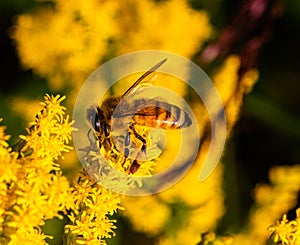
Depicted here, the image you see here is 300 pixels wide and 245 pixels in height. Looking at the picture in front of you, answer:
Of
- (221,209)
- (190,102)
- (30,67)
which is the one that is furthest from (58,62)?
(221,209)

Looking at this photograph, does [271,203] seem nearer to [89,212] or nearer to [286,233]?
[286,233]

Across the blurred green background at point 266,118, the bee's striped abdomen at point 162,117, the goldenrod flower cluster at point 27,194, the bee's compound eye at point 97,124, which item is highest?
the blurred green background at point 266,118

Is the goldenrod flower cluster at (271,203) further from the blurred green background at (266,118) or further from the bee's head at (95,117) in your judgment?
the bee's head at (95,117)

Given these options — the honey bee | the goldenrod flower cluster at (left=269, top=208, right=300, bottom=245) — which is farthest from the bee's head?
the goldenrod flower cluster at (left=269, top=208, right=300, bottom=245)

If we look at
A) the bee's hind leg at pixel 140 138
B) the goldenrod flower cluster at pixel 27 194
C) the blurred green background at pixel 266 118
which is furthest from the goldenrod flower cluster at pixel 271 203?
the goldenrod flower cluster at pixel 27 194

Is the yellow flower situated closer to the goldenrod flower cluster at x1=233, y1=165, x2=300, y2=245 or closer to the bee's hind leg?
the bee's hind leg

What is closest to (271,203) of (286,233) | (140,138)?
(286,233)
